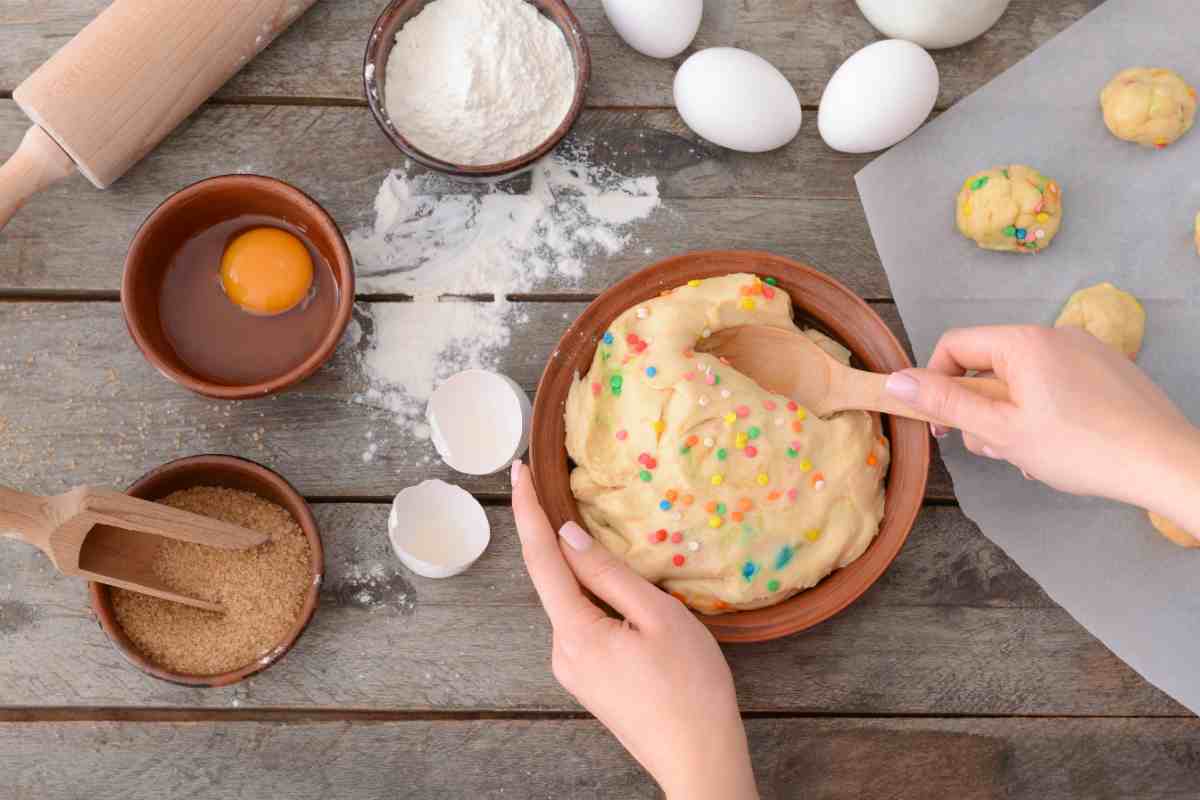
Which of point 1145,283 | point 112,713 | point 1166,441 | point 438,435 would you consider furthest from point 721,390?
point 112,713

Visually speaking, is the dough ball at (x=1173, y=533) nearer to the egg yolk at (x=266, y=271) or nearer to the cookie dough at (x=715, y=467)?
the cookie dough at (x=715, y=467)

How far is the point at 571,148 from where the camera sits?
5.01 ft

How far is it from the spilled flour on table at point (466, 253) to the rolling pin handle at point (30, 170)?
15.9 inches

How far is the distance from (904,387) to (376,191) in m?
0.82

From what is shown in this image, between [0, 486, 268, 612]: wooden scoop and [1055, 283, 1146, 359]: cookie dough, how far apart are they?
3.86 ft

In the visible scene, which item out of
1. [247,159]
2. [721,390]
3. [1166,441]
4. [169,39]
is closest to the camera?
[1166,441]

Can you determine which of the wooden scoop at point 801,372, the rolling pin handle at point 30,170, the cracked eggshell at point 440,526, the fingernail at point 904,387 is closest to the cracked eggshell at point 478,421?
the cracked eggshell at point 440,526

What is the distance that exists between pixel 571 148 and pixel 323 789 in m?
1.00

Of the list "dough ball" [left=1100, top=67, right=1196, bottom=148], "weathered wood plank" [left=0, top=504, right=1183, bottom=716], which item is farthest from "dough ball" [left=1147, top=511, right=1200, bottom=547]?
"dough ball" [left=1100, top=67, right=1196, bottom=148]

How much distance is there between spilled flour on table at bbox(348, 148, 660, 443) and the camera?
58.2 inches

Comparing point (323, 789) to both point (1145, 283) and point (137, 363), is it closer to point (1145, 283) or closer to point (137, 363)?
point (137, 363)

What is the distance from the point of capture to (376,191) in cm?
150

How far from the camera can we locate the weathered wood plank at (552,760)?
141 cm

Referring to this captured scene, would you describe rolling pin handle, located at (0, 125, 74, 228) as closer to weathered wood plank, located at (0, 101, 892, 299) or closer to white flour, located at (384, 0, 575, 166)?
weathered wood plank, located at (0, 101, 892, 299)
